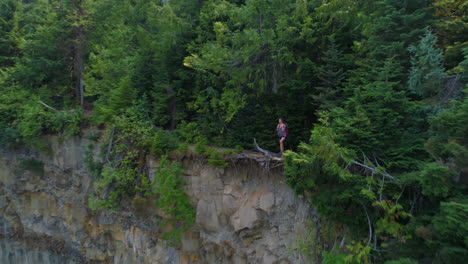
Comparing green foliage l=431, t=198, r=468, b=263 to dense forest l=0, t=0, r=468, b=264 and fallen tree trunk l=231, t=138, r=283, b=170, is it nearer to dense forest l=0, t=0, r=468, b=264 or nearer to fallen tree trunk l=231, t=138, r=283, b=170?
dense forest l=0, t=0, r=468, b=264

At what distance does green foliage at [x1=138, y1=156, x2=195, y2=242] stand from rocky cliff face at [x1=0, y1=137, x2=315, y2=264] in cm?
34

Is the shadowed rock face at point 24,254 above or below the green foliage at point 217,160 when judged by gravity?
below

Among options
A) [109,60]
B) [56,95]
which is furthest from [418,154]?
[56,95]

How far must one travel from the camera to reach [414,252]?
457cm

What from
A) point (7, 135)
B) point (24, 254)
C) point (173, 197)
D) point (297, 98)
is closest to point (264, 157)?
point (297, 98)

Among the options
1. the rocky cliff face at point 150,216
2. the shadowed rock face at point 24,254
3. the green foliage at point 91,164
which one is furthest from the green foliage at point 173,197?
the shadowed rock face at point 24,254

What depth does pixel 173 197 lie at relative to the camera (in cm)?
987

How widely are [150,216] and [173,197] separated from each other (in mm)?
1941

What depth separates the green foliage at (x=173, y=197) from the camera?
969 cm

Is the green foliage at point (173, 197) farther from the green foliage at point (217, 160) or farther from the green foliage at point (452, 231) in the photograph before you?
the green foliage at point (452, 231)

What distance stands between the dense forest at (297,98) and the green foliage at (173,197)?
81mm

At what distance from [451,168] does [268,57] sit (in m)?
6.10

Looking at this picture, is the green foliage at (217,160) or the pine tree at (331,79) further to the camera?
the green foliage at (217,160)

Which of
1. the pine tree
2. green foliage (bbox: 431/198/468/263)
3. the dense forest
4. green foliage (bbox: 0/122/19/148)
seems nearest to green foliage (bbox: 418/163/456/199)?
the dense forest
